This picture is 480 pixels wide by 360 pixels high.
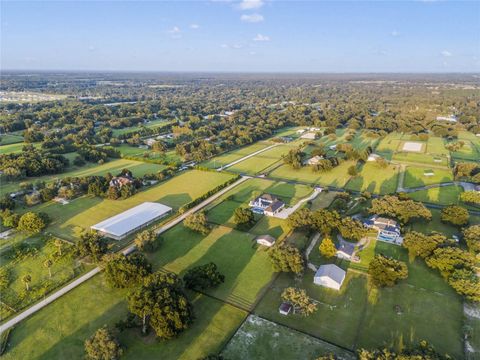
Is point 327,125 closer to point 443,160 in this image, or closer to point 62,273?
point 443,160

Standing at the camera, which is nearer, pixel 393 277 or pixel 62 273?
pixel 393 277

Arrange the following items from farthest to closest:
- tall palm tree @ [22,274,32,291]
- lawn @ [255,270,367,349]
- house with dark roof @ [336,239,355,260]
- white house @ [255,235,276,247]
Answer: white house @ [255,235,276,247]
house with dark roof @ [336,239,355,260]
tall palm tree @ [22,274,32,291]
lawn @ [255,270,367,349]

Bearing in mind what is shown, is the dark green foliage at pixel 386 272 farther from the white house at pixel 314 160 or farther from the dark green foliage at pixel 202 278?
the white house at pixel 314 160

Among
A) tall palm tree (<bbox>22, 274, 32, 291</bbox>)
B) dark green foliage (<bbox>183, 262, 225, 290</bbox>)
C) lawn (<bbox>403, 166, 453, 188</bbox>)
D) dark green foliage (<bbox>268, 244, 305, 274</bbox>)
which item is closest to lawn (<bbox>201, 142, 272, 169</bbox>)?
lawn (<bbox>403, 166, 453, 188</bbox>)

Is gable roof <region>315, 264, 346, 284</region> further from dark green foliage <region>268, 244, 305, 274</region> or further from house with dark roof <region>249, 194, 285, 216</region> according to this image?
house with dark roof <region>249, 194, 285, 216</region>

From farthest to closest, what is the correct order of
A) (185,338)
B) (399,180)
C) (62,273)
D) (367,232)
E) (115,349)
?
(399,180) < (367,232) < (62,273) < (185,338) < (115,349)

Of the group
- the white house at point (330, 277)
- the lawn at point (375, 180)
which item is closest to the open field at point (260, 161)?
the lawn at point (375, 180)

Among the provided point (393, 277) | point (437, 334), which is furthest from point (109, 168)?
point (437, 334)
